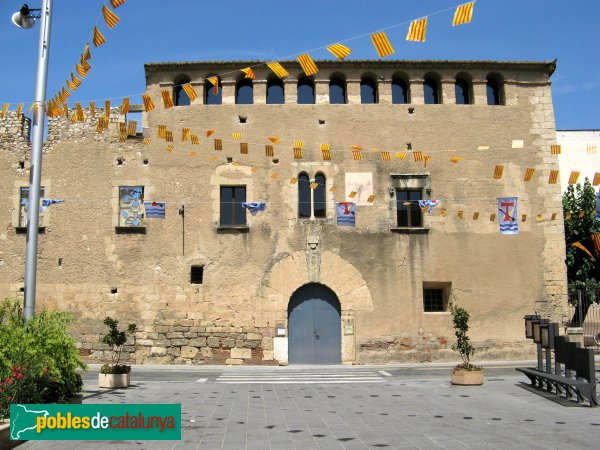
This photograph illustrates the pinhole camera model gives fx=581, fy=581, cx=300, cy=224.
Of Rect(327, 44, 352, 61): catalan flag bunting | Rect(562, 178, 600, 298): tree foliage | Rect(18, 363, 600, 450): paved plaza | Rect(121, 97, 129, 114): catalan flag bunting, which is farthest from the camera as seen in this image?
Rect(562, 178, 600, 298): tree foliage

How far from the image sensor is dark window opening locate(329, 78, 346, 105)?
19078 mm

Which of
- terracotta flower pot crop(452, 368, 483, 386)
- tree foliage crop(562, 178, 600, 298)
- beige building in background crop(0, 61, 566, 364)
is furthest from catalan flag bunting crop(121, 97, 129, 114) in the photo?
tree foliage crop(562, 178, 600, 298)

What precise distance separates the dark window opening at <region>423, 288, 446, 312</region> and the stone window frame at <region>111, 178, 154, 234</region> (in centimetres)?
904

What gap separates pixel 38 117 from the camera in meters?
9.89

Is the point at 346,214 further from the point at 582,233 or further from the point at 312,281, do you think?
the point at 582,233

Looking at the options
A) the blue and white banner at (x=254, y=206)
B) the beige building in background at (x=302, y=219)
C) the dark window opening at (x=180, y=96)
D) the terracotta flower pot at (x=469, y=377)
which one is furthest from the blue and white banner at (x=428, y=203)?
the dark window opening at (x=180, y=96)

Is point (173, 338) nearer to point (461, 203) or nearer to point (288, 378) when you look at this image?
point (288, 378)

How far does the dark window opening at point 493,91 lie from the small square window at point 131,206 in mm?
11800

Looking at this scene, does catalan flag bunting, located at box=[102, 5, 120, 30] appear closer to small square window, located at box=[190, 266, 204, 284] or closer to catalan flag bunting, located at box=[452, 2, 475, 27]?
catalan flag bunting, located at box=[452, 2, 475, 27]

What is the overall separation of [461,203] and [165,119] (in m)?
9.80

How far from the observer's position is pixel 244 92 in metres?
19.1

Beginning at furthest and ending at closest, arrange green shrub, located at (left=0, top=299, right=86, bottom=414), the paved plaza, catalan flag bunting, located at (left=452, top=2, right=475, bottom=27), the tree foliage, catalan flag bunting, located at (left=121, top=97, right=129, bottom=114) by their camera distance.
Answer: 1. the tree foliage
2. catalan flag bunting, located at (left=121, top=97, right=129, bottom=114)
3. catalan flag bunting, located at (left=452, top=2, right=475, bottom=27)
4. green shrub, located at (left=0, top=299, right=86, bottom=414)
5. the paved plaza

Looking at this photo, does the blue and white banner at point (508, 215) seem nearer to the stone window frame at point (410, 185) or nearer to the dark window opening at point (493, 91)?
the stone window frame at point (410, 185)

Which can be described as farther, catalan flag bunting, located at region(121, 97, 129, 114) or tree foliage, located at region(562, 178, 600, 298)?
tree foliage, located at region(562, 178, 600, 298)
